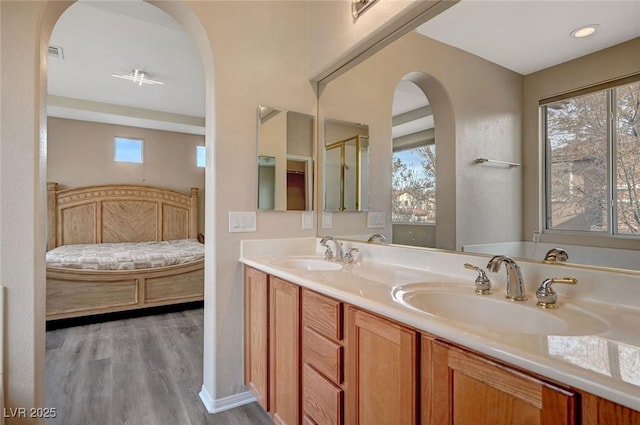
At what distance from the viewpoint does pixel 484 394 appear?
0.71 meters

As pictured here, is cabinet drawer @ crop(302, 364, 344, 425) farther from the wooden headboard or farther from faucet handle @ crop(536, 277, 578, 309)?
the wooden headboard

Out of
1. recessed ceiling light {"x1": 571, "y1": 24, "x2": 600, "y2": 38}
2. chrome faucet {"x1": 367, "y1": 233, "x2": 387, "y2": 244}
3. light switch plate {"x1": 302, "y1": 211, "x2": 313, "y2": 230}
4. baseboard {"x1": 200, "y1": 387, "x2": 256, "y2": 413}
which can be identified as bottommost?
baseboard {"x1": 200, "y1": 387, "x2": 256, "y2": 413}

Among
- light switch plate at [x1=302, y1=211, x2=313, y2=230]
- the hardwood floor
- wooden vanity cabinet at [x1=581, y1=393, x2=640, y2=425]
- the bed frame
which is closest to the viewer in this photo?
wooden vanity cabinet at [x1=581, y1=393, x2=640, y2=425]

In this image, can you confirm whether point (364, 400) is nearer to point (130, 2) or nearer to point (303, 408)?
point (303, 408)

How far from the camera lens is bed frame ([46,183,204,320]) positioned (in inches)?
131

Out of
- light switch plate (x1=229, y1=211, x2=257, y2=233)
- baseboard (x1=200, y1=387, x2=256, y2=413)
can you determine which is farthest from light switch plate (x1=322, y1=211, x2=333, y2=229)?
baseboard (x1=200, y1=387, x2=256, y2=413)

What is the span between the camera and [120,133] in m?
5.18

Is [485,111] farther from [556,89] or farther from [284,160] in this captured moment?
[284,160]

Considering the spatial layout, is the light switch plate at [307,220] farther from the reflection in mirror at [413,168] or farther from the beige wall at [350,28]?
the beige wall at [350,28]

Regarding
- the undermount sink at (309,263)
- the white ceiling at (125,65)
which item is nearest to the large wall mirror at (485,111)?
the undermount sink at (309,263)

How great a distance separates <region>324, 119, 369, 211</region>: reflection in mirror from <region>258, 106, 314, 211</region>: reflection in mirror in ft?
0.41

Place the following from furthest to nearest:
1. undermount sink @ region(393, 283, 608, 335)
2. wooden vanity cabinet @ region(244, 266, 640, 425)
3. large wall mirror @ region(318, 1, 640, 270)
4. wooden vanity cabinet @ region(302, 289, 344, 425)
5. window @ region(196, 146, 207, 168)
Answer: window @ region(196, 146, 207, 168) → wooden vanity cabinet @ region(302, 289, 344, 425) → large wall mirror @ region(318, 1, 640, 270) → undermount sink @ region(393, 283, 608, 335) → wooden vanity cabinet @ region(244, 266, 640, 425)

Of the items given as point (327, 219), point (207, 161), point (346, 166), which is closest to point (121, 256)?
point (207, 161)

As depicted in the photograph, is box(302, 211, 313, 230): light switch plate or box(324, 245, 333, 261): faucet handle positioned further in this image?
box(302, 211, 313, 230): light switch plate
